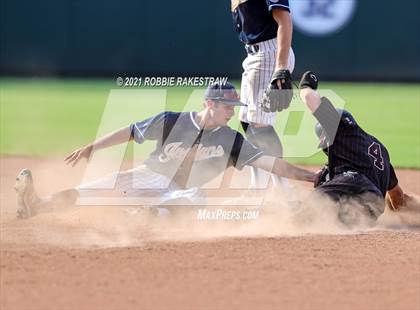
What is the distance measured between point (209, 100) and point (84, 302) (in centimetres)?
254

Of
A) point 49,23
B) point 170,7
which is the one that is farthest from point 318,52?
point 49,23

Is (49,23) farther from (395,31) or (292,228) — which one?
(292,228)

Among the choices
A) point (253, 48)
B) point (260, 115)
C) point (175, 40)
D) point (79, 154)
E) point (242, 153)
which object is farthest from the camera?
point (175, 40)

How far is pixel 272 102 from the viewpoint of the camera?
6477 millimetres

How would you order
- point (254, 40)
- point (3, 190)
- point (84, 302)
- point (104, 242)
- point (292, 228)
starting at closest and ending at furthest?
1. point (84, 302)
2. point (104, 242)
3. point (292, 228)
4. point (254, 40)
5. point (3, 190)

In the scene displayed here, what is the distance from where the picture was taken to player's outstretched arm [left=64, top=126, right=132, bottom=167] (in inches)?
247

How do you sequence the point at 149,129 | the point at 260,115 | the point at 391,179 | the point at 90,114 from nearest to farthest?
the point at 149,129 < the point at 391,179 < the point at 260,115 < the point at 90,114

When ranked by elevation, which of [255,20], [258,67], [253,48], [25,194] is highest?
[255,20]

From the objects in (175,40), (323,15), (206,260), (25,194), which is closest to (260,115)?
(25,194)

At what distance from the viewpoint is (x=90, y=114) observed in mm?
14922

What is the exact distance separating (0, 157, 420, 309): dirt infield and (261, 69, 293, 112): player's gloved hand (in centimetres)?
77

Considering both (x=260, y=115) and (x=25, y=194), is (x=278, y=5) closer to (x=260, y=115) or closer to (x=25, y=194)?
(x=260, y=115)

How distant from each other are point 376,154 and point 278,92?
90 centimetres

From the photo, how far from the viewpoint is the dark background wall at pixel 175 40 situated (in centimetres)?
2120
